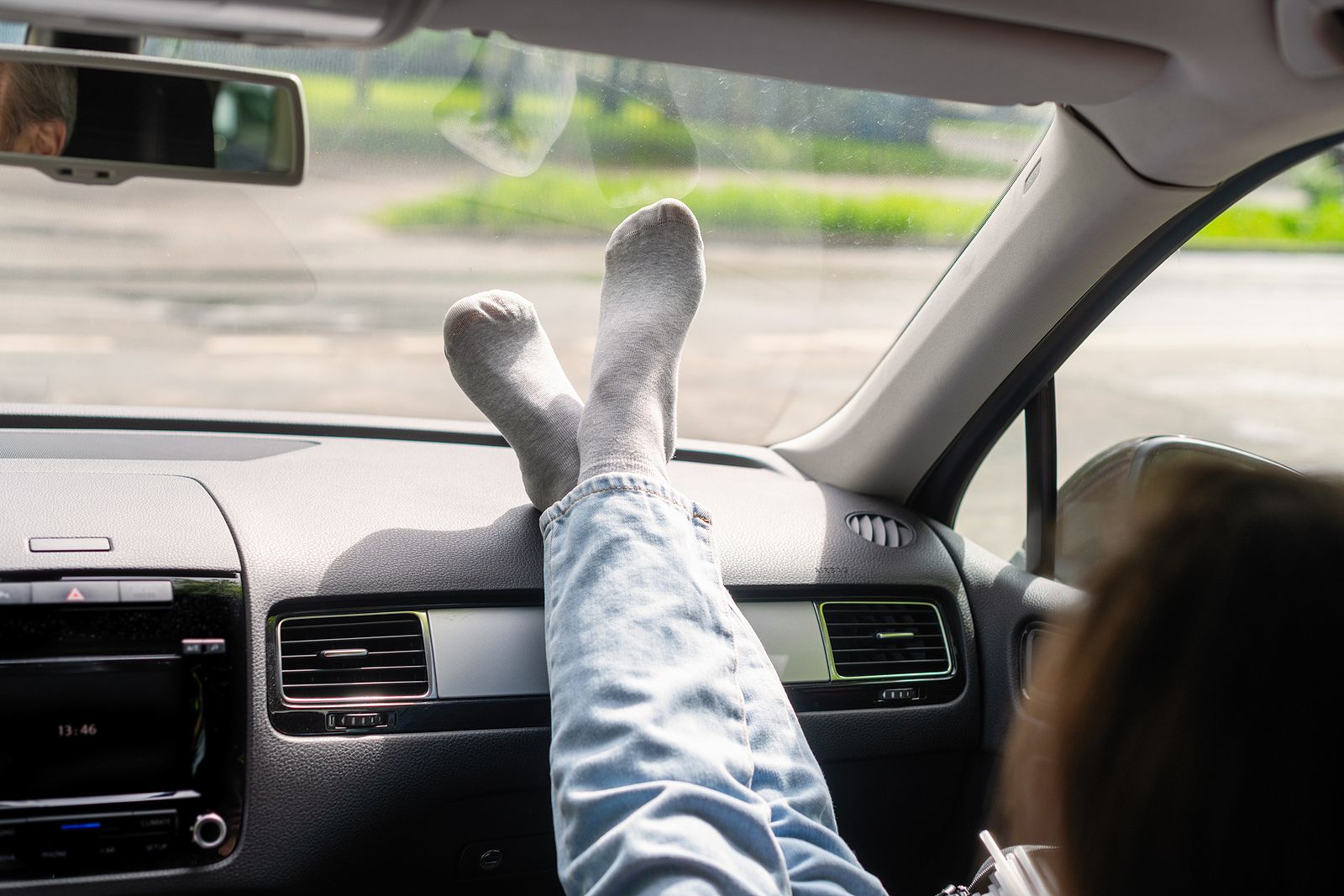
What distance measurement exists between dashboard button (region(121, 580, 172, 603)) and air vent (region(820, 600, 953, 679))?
1.04 metres

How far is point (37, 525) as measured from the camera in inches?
62.7

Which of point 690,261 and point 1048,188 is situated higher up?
point 1048,188

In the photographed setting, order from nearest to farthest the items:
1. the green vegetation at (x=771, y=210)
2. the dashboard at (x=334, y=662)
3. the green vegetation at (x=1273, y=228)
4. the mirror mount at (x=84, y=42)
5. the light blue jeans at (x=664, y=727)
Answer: the light blue jeans at (x=664, y=727) < the mirror mount at (x=84, y=42) < the dashboard at (x=334, y=662) < the green vegetation at (x=1273, y=228) < the green vegetation at (x=771, y=210)

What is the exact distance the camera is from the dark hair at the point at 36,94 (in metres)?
1.43

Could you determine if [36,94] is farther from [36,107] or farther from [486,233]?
[486,233]

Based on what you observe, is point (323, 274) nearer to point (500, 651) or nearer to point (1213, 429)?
point (500, 651)

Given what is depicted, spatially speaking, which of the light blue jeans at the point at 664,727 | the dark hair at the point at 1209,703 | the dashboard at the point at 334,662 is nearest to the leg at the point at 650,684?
the light blue jeans at the point at 664,727

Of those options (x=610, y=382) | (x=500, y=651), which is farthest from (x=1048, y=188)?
(x=500, y=651)

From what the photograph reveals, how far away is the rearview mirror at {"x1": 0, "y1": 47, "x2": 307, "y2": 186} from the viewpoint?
143cm

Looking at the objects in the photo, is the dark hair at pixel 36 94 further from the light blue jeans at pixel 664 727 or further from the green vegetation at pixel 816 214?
the green vegetation at pixel 816 214

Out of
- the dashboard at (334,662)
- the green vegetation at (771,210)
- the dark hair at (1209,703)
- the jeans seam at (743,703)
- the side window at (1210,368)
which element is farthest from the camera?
the green vegetation at (771,210)

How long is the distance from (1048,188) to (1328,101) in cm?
42

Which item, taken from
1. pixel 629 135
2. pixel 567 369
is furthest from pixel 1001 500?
pixel 629 135

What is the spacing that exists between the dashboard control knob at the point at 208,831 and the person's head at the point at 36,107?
91 cm
